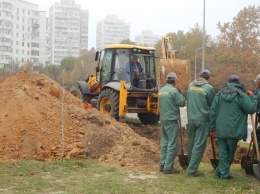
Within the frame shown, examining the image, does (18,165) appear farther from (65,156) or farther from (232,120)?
(232,120)

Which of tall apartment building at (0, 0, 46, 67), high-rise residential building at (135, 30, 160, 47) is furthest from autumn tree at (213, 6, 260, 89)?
high-rise residential building at (135, 30, 160, 47)

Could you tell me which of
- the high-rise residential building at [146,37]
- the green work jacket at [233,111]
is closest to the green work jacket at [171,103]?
the green work jacket at [233,111]

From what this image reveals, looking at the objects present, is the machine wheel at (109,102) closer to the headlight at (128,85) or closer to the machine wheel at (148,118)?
the headlight at (128,85)

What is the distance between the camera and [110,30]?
359ft

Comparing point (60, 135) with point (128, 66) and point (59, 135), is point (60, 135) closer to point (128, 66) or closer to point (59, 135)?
point (59, 135)

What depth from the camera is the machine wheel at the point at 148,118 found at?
1590cm

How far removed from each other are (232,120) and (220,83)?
93.5 ft

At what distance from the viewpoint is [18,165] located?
816 cm

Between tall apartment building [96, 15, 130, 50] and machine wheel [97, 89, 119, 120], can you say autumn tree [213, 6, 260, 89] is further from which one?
tall apartment building [96, 15, 130, 50]

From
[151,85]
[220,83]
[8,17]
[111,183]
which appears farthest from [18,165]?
[8,17]

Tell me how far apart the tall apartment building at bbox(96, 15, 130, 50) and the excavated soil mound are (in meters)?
96.6

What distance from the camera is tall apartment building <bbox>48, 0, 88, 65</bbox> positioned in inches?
3250

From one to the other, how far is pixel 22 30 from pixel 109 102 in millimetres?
72478

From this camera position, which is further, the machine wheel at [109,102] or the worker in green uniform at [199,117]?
the machine wheel at [109,102]
